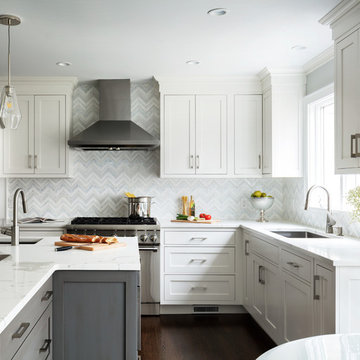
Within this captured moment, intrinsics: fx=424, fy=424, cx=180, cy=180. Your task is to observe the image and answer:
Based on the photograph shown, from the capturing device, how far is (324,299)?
2.35 metres

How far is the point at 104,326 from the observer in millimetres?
2162

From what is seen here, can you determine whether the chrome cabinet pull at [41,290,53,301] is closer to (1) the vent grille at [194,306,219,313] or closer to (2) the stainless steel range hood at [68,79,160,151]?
(2) the stainless steel range hood at [68,79,160,151]

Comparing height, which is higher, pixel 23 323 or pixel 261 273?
pixel 23 323

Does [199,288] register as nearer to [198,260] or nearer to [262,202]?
[198,260]

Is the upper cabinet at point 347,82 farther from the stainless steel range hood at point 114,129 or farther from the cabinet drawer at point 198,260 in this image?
the stainless steel range hood at point 114,129

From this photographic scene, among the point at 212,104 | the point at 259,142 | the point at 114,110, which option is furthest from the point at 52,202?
the point at 259,142

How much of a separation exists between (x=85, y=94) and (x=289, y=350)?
434cm

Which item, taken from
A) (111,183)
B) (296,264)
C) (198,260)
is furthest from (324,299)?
(111,183)

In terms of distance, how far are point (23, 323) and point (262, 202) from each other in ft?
10.9

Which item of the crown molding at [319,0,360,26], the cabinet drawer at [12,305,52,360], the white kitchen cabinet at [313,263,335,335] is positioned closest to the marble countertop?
the cabinet drawer at [12,305,52,360]

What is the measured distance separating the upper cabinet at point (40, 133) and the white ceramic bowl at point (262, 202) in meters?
2.06

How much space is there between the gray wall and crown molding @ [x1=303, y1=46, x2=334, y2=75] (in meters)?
0.03

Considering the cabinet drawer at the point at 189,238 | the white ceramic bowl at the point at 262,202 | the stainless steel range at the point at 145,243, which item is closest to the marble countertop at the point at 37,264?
the stainless steel range at the point at 145,243

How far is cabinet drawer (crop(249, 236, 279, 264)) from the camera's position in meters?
3.22
